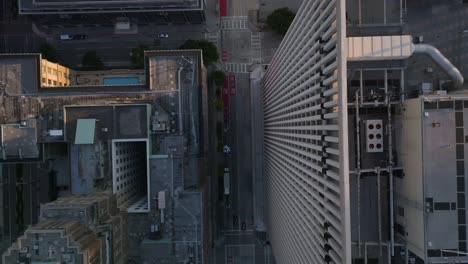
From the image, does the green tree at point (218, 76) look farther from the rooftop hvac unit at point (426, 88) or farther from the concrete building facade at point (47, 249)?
the rooftop hvac unit at point (426, 88)

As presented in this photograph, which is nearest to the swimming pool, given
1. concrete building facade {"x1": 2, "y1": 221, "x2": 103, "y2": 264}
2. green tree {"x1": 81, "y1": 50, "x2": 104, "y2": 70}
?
green tree {"x1": 81, "y1": 50, "x2": 104, "y2": 70}

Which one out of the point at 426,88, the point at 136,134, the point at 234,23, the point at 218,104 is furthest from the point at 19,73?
the point at 426,88

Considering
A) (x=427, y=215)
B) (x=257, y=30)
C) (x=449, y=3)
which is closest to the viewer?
(x=427, y=215)

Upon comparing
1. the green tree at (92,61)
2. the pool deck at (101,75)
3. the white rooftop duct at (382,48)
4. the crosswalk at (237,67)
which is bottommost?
the white rooftop duct at (382,48)

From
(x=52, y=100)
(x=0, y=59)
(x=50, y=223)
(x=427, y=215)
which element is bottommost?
(x=50, y=223)

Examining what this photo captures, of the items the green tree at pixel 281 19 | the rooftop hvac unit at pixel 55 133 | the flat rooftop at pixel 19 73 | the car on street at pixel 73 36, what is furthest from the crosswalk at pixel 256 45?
the flat rooftop at pixel 19 73

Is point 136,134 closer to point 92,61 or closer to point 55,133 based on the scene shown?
point 55,133

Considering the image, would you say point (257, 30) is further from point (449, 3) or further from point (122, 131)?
point (449, 3)

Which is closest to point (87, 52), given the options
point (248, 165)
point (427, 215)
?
point (248, 165)
